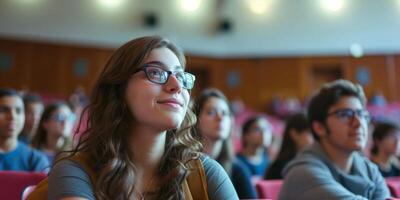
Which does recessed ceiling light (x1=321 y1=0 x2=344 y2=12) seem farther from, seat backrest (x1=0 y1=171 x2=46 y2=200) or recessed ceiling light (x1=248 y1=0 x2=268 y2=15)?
seat backrest (x1=0 y1=171 x2=46 y2=200)

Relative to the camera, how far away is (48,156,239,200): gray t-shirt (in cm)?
77

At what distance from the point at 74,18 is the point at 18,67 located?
1.21 meters

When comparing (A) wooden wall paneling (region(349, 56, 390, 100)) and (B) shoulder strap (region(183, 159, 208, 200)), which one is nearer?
(B) shoulder strap (region(183, 159, 208, 200))

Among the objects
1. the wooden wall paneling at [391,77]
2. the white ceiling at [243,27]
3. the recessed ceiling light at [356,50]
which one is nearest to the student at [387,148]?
the white ceiling at [243,27]

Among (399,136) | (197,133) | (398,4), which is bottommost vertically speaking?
(399,136)

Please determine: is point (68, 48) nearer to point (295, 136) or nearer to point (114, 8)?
point (114, 8)

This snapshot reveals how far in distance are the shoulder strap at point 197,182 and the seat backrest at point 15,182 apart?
1.71 ft

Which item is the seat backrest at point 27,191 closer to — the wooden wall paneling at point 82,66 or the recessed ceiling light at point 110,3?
the wooden wall paneling at point 82,66

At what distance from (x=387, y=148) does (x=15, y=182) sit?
195cm

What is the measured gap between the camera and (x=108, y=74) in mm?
892

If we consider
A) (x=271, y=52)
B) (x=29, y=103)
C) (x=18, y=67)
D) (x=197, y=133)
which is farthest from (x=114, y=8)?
(x=197, y=133)

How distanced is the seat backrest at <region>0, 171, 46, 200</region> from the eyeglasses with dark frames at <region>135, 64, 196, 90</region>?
55 cm

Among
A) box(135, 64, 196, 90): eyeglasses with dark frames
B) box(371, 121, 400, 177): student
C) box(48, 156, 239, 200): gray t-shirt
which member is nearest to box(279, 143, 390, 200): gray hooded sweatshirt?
box(48, 156, 239, 200): gray t-shirt

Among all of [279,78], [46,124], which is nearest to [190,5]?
[279,78]
